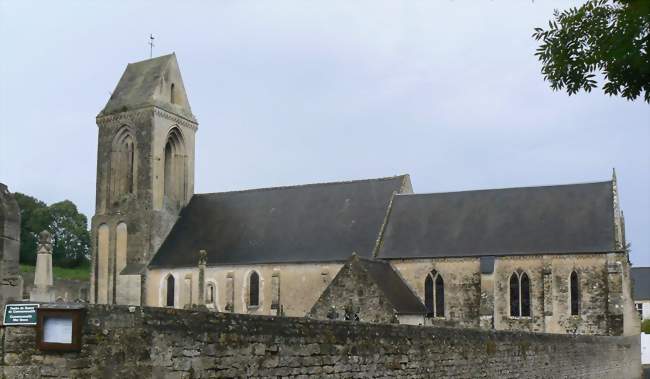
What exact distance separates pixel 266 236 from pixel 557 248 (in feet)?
49.2

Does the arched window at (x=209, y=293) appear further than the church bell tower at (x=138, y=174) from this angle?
No

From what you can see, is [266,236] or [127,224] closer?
[266,236]

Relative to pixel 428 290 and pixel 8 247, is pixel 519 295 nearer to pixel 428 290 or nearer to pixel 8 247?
pixel 428 290

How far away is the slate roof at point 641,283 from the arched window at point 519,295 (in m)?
54.3

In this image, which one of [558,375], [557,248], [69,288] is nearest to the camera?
[558,375]

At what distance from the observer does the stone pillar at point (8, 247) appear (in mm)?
8430

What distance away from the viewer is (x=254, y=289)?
41281mm

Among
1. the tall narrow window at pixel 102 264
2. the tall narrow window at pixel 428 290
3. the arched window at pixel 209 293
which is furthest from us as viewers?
the tall narrow window at pixel 102 264

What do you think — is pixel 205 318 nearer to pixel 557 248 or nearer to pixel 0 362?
pixel 0 362

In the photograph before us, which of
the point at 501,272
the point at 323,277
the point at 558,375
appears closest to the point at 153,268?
the point at 323,277

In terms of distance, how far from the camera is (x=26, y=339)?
7586mm

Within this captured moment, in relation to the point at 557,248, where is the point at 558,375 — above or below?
below

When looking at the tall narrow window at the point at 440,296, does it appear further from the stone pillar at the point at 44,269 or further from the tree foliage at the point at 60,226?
the tree foliage at the point at 60,226

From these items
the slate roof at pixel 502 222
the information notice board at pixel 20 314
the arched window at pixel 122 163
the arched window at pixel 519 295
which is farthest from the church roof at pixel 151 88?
the information notice board at pixel 20 314
